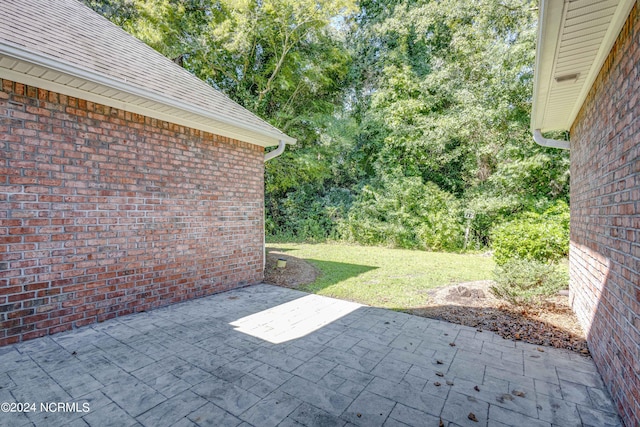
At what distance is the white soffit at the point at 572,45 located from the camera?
2.13 metres

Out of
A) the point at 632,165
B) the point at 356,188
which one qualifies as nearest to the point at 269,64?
the point at 356,188

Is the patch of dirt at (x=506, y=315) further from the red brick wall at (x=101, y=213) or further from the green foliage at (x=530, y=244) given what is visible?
the red brick wall at (x=101, y=213)

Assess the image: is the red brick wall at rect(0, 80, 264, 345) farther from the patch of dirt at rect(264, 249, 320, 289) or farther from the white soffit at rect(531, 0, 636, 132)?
the white soffit at rect(531, 0, 636, 132)

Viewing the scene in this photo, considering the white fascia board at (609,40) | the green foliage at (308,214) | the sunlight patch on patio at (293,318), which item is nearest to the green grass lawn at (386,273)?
the sunlight patch on patio at (293,318)

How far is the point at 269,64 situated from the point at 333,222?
6.98m

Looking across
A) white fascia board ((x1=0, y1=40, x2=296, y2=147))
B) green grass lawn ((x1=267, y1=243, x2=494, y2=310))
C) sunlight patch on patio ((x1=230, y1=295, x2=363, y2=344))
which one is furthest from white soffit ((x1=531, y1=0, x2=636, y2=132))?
white fascia board ((x1=0, y1=40, x2=296, y2=147))

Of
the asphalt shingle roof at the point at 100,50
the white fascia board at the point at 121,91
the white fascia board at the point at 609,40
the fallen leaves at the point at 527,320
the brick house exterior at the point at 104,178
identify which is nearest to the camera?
the white fascia board at the point at 609,40

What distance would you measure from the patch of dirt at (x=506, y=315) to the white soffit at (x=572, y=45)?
2781 millimetres

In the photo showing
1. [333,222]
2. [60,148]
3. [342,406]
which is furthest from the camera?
[333,222]

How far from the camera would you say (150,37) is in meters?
11.3

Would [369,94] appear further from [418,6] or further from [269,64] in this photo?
[269,64]

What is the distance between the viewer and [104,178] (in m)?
3.80

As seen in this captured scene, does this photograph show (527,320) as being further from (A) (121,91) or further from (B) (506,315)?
(A) (121,91)

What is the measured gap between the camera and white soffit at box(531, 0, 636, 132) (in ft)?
6.98
